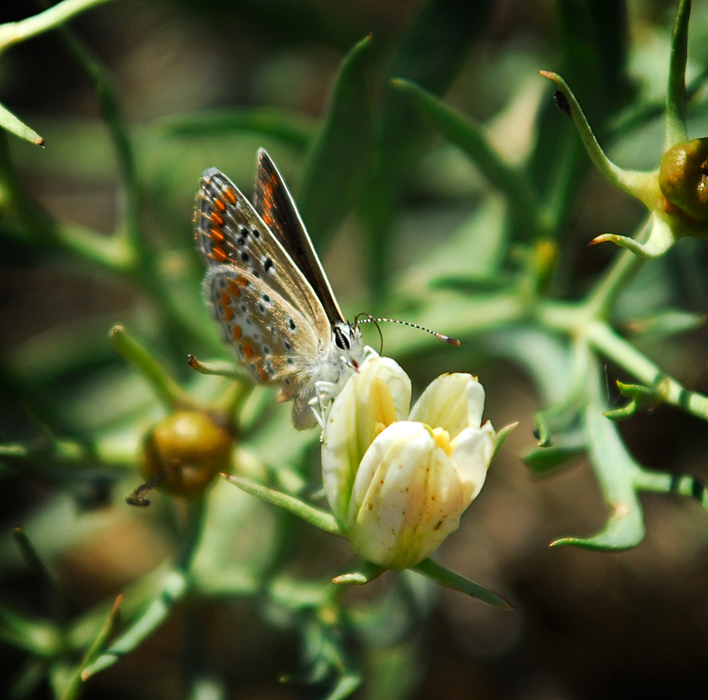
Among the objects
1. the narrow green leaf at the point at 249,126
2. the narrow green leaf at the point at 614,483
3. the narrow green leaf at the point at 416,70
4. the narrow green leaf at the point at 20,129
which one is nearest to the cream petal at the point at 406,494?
the narrow green leaf at the point at 614,483

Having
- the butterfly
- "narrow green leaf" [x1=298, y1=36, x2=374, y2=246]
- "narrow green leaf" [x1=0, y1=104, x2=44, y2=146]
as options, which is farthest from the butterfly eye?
"narrow green leaf" [x1=0, y1=104, x2=44, y2=146]

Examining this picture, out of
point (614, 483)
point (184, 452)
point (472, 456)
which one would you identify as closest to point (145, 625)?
point (184, 452)

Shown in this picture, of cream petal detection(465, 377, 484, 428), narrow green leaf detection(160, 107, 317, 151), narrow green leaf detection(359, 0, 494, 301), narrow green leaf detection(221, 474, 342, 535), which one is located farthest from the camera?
narrow green leaf detection(160, 107, 317, 151)

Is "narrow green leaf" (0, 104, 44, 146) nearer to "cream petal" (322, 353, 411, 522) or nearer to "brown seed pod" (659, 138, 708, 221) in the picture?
"cream petal" (322, 353, 411, 522)

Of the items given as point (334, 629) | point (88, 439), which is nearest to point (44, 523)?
point (88, 439)

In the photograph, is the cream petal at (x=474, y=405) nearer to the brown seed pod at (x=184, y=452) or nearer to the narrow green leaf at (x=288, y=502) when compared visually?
the narrow green leaf at (x=288, y=502)

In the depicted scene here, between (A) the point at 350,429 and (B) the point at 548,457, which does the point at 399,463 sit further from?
(B) the point at 548,457
